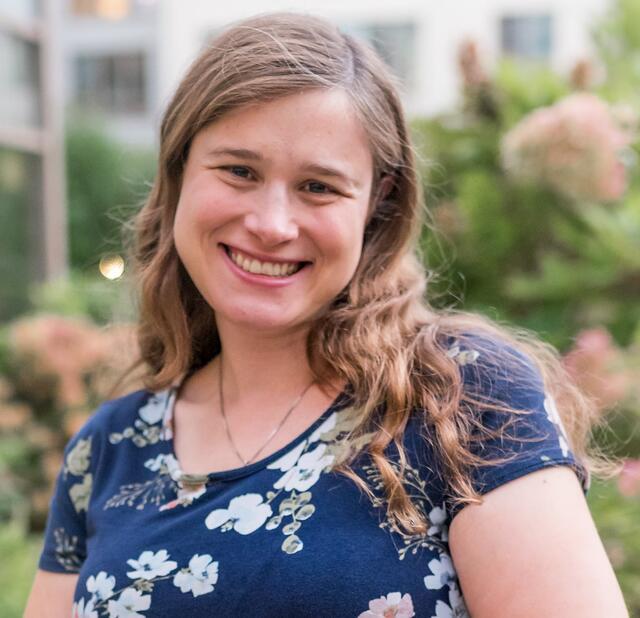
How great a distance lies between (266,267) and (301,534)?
47 cm

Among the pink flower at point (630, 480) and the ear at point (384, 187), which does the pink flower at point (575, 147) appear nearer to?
the pink flower at point (630, 480)

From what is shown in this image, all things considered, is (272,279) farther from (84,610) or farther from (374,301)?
(84,610)

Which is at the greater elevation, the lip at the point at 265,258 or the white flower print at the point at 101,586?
the lip at the point at 265,258

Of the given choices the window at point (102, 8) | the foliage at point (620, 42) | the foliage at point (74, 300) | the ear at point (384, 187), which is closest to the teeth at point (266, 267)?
the ear at point (384, 187)

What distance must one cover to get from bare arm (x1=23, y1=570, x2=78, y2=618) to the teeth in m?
0.72

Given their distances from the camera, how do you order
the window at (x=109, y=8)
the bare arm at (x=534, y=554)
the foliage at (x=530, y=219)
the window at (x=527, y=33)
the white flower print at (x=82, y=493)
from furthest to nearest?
1. the window at (x=109, y=8)
2. the window at (x=527, y=33)
3. the foliage at (x=530, y=219)
4. the white flower print at (x=82, y=493)
5. the bare arm at (x=534, y=554)

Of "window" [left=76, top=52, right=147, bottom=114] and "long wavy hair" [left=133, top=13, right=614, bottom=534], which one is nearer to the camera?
"long wavy hair" [left=133, top=13, right=614, bottom=534]

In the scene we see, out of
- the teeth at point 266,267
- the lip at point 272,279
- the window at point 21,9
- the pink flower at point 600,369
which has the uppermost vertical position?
the teeth at point 266,267

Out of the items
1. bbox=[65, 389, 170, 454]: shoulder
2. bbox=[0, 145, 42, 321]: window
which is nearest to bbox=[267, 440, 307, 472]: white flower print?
bbox=[65, 389, 170, 454]: shoulder

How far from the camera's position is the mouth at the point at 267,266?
1.74m

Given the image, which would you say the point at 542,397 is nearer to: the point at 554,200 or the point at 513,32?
the point at 554,200

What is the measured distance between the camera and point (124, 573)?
1677mm

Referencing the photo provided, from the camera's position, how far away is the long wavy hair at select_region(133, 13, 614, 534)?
158 centimetres

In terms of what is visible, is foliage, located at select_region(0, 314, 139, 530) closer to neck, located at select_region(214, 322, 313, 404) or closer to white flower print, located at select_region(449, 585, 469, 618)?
neck, located at select_region(214, 322, 313, 404)
